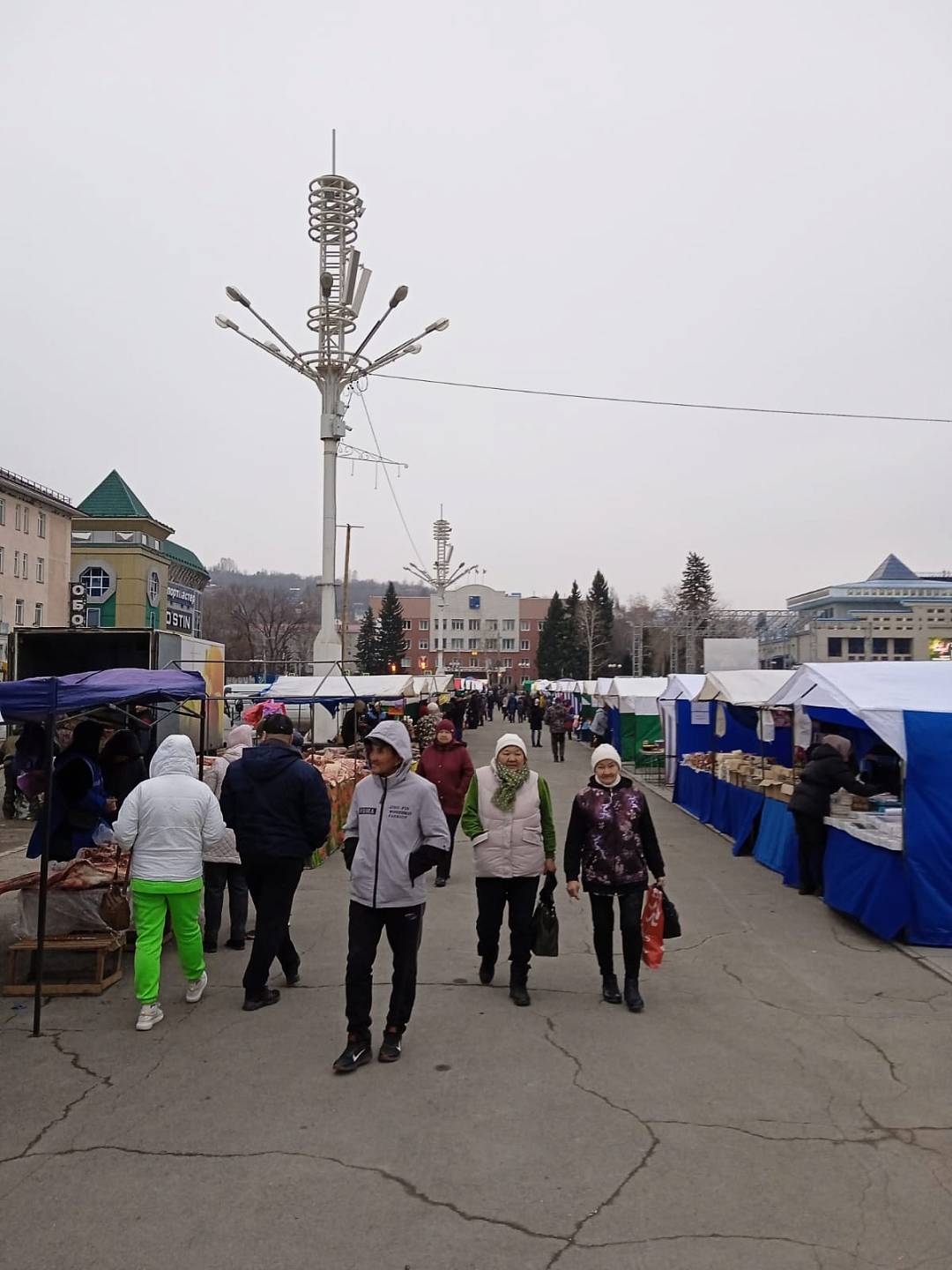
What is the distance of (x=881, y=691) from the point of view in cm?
853

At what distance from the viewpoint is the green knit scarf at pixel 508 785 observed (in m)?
6.18

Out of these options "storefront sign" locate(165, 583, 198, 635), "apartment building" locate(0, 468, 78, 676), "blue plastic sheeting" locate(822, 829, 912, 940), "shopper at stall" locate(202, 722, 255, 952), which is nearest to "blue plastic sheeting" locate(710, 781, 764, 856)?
"blue plastic sheeting" locate(822, 829, 912, 940)

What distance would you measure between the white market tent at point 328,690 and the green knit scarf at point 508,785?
11460 millimetres

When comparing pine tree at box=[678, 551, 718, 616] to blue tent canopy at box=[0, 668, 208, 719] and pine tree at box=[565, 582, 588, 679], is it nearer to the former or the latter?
pine tree at box=[565, 582, 588, 679]

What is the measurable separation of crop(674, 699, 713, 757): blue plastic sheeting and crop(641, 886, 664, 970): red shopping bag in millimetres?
11332

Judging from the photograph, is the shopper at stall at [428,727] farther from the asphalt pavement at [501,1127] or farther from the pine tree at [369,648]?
the pine tree at [369,648]

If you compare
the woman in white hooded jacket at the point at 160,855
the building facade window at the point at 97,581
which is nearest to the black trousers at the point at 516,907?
the woman in white hooded jacket at the point at 160,855

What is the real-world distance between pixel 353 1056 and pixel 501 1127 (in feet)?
3.31

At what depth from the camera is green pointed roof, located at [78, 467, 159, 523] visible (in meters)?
68.7

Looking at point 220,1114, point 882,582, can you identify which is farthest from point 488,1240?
point 882,582

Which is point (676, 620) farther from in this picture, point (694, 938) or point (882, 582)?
point (694, 938)

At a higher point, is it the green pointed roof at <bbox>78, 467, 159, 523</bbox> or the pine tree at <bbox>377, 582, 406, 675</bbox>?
the green pointed roof at <bbox>78, 467, 159, 523</bbox>

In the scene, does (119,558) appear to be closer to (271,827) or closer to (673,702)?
(673,702)

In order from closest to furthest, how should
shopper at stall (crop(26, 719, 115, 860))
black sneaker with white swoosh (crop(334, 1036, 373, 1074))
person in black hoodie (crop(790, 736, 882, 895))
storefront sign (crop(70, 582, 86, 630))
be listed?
black sneaker with white swoosh (crop(334, 1036, 373, 1074))
shopper at stall (crop(26, 719, 115, 860))
person in black hoodie (crop(790, 736, 882, 895))
storefront sign (crop(70, 582, 86, 630))
